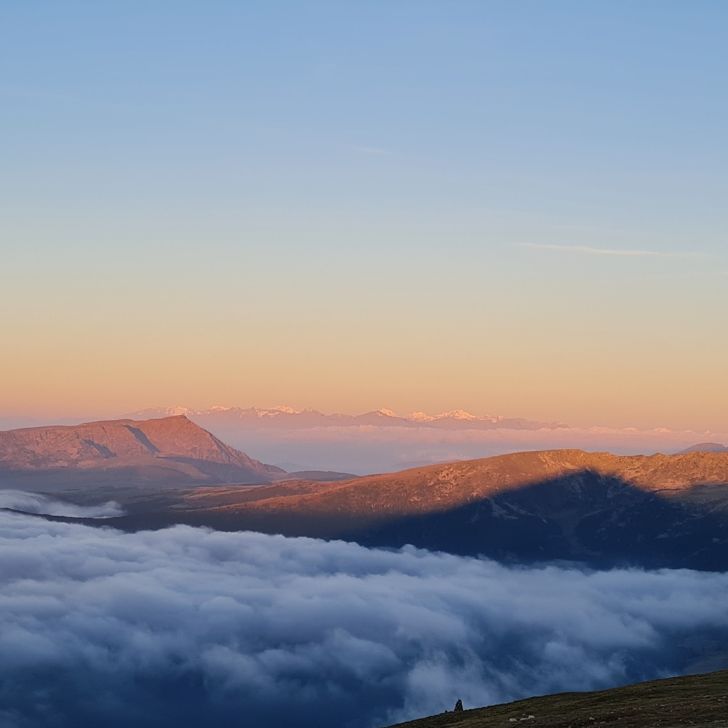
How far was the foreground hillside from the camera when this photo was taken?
129500 mm

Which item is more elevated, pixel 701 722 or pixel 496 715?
pixel 701 722

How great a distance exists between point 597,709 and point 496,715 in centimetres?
2824

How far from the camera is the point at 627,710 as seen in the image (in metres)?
146

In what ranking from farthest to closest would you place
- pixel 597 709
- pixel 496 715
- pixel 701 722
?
pixel 496 715 < pixel 597 709 < pixel 701 722

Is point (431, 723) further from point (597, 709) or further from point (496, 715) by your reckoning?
point (597, 709)

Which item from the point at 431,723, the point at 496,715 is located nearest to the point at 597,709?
the point at 496,715

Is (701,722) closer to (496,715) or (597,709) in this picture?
(597,709)

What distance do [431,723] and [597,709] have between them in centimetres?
4327

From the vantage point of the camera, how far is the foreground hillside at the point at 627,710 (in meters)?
130

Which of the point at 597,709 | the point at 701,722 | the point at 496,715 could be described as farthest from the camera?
the point at 496,715

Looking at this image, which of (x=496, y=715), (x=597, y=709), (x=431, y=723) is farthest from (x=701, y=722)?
(x=431, y=723)

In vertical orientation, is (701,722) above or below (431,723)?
above

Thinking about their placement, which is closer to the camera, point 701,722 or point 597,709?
point 701,722

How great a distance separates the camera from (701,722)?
4754 inches
